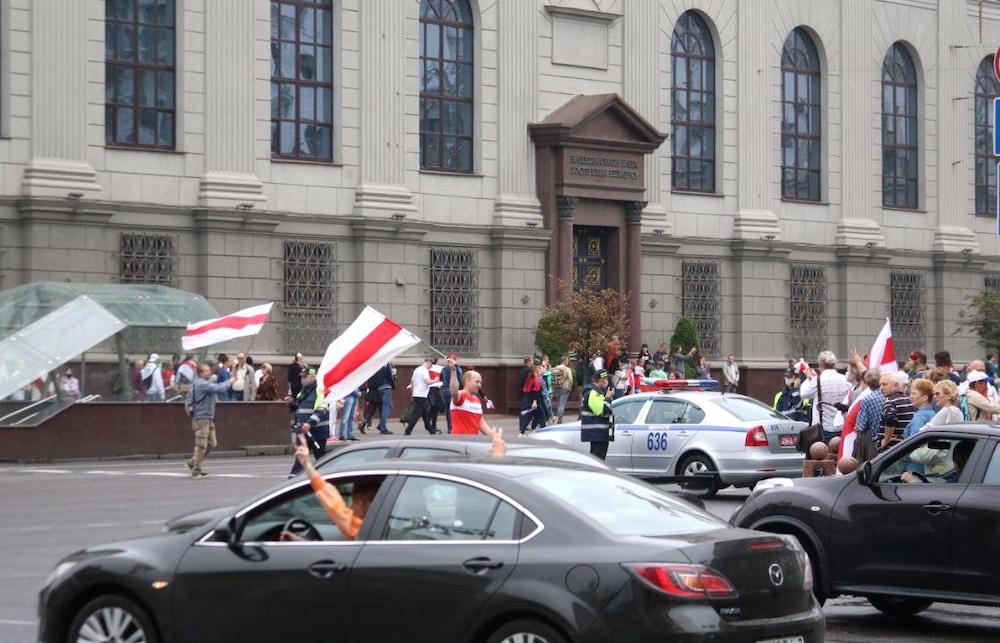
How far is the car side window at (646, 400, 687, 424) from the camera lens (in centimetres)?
2492

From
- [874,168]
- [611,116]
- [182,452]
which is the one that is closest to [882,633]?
[182,452]

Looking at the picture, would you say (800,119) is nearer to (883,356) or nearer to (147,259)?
(147,259)

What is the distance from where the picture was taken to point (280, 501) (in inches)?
382

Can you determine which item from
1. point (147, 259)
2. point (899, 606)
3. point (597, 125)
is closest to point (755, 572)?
point (899, 606)

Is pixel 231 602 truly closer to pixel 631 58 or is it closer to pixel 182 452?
pixel 182 452

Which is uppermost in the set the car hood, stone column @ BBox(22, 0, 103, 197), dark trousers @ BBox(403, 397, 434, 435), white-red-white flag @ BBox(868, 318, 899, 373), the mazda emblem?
stone column @ BBox(22, 0, 103, 197)

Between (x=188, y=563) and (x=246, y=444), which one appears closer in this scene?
(x=188, y=563)

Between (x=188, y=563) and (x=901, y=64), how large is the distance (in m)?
49.8

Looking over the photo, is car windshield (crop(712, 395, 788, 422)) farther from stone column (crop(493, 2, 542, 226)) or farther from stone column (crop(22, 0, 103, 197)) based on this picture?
stone column (crop(493, 2, 542, 226))

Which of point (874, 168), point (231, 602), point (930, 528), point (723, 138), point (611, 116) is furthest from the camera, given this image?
point (874, 168)

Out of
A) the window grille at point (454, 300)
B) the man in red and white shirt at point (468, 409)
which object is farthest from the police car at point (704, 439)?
the window grille at point (454, 300)

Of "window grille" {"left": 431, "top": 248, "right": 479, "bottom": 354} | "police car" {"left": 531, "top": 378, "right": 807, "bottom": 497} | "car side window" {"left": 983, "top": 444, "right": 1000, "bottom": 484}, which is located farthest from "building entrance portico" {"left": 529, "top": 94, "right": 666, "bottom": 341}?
"car side window" {"left": 983, "top": 444, "right": 1000, "bottom": 484}

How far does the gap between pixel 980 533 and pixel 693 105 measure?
130 ft

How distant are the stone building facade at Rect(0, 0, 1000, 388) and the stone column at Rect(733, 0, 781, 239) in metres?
0.09
